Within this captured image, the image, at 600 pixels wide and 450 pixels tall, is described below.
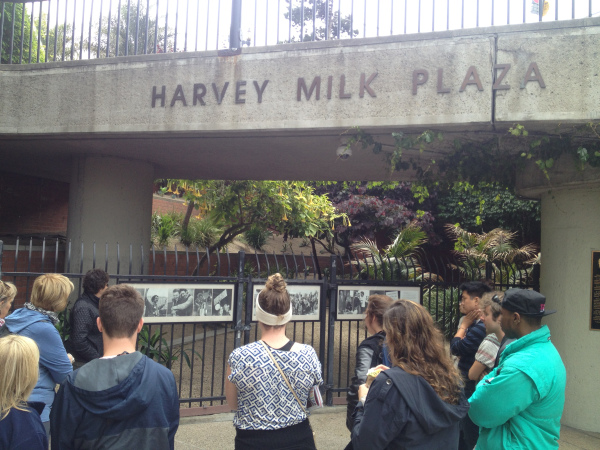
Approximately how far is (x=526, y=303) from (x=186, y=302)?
3854mm

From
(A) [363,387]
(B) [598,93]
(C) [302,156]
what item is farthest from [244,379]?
(C) [302,156]

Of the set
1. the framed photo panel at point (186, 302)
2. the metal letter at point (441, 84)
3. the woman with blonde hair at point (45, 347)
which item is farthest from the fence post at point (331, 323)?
the woman with blonde hair at point (45, 347)

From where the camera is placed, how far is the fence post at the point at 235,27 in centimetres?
582

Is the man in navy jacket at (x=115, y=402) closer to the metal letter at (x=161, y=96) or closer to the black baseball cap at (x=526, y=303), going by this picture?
the black baseball cap at (x=526, y=303)

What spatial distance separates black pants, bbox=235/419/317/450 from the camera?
2867 mm

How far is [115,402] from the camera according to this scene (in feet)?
7.59

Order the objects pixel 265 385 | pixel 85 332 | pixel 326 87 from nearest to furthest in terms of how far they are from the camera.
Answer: pixel 265 385
pixel 85 332
pixel 326 87

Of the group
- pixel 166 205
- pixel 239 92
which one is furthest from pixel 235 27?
pixel 166 205

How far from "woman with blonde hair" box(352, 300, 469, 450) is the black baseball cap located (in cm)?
63

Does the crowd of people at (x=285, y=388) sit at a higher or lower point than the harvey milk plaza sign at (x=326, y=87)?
lower

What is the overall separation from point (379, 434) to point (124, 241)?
252 inches

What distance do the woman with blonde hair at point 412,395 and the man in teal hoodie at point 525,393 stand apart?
28 centimetres

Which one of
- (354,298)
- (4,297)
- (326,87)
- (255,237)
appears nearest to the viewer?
(4,297)

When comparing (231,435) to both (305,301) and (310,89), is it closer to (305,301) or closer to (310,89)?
(305,301)
